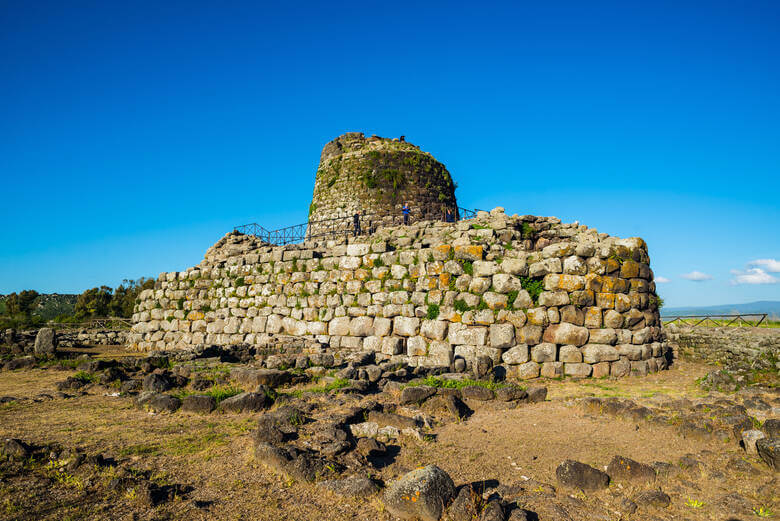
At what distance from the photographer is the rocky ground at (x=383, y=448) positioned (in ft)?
13.6

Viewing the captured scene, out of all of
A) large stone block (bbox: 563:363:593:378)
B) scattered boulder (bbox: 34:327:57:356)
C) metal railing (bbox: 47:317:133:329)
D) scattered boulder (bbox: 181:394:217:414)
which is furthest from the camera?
metal railing (bbox: 47:317:133:329)

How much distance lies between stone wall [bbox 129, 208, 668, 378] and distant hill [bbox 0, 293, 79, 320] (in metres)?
36.1

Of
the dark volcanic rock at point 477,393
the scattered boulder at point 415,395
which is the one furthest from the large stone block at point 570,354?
the scattered boulder at point 415,395

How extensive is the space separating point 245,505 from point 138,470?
4.92 ft

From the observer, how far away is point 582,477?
4645 mm

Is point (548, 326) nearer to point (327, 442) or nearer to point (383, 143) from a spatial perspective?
point (327, 442)

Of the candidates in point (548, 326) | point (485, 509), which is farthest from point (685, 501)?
point (548, 326)

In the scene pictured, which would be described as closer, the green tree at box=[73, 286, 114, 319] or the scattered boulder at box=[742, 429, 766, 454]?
the scattered boulder at box=[742, 429, 766, 454]

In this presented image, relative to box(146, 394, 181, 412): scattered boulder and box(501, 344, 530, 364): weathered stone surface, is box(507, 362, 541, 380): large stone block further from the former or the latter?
box(146, 394, 181, 412): scattered boulder

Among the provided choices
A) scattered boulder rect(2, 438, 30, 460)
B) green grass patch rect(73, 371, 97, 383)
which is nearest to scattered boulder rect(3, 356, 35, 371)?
green grass patch rect(73, 371, 97, 383)

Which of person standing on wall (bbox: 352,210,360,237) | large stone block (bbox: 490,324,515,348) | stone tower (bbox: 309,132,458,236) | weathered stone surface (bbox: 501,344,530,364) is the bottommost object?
weathered stone surface (bbox: 501,344,530,364)

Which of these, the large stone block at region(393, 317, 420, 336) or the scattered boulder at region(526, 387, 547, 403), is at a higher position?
the large stone block at region(393, 317, 420, 336)

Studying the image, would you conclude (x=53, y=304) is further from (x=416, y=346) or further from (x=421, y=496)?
(x=421, y=496)

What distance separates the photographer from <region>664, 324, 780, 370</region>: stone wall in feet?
34.6
